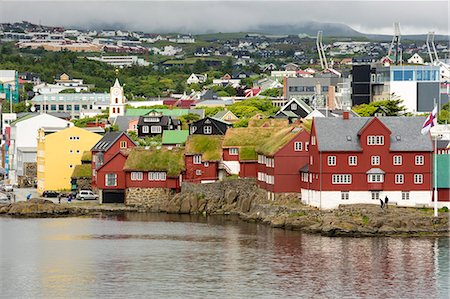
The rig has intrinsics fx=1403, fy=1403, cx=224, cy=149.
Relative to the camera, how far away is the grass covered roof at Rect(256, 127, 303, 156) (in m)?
46.3

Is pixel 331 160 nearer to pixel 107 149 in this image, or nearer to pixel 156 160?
pixel 156 160

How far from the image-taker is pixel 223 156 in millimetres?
50344

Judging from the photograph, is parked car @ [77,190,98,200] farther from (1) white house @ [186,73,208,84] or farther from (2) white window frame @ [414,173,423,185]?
(1) white house @ [186,73,208,84]

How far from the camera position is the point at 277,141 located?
1865 inches

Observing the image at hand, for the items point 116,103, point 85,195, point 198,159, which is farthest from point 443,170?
point 116,103

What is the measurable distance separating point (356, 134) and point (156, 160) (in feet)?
32.6

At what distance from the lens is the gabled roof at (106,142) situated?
2116 inches

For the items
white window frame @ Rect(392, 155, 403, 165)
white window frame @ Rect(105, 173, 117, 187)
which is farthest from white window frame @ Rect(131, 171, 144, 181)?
white window frame @ Rect(392, 155, 403, 165)

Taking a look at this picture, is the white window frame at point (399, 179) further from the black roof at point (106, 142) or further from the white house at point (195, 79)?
the white house at point (195, 79)

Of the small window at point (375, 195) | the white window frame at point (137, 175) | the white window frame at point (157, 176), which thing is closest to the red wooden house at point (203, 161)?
the white window frame at point (157, 176)

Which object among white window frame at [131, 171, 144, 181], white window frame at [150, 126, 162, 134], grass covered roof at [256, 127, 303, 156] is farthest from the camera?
white window frame at [150, 126, 162, 134]

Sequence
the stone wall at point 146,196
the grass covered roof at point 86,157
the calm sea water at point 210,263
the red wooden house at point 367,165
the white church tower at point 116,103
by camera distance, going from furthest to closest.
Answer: the white church tower at point 116,103, the grass covered roof at point 86,157, the stone wall at point 146,196, the red wooden house at point 367,165, the calm sea water at point 210,263

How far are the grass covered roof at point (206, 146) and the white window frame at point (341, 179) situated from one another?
773 centimetres

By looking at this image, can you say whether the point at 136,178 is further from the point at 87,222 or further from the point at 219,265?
the point at 219,265
